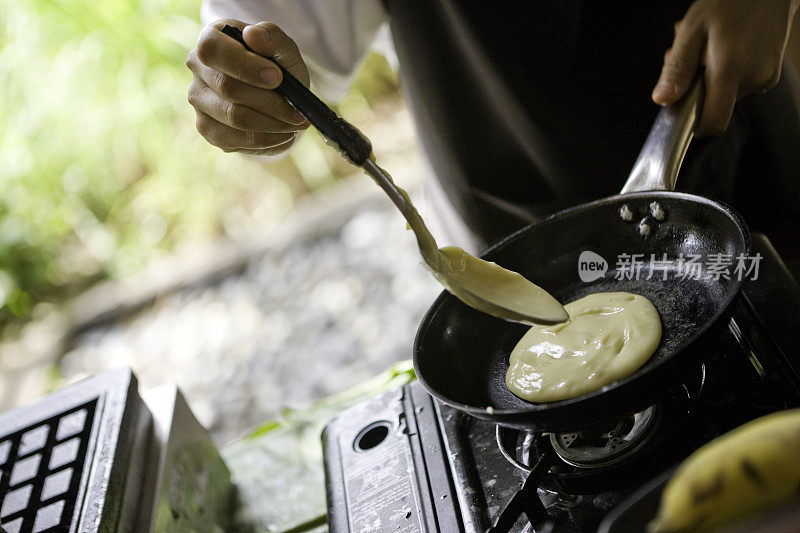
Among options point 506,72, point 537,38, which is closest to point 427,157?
point 506,72

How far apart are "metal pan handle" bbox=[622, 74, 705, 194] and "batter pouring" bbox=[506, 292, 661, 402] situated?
0.71 feet

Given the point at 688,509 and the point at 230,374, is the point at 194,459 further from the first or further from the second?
the point at 230,374

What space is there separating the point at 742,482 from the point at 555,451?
448 millimetres

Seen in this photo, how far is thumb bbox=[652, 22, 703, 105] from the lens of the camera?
1.27 meters

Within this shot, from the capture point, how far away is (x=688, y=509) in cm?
53

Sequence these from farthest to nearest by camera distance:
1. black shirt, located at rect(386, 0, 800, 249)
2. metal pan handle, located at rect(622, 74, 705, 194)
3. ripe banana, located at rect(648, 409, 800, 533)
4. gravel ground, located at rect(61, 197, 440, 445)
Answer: gravel ground, located at rect(61, 197, 440, 445), black shirt, located at rect(386, 0, 800, 249), metal pan handle, located at rect(622, 74, 705, 194), ripe banana, located at rect(648, 409, 800, 533)

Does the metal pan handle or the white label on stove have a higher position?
the metal pan handle

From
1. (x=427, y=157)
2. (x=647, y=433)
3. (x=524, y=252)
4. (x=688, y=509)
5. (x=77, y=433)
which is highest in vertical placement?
A: (x=427, y=157)

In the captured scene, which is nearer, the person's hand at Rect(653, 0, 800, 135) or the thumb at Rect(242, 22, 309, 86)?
the thumb at Rect(242, 22, 309, 86)

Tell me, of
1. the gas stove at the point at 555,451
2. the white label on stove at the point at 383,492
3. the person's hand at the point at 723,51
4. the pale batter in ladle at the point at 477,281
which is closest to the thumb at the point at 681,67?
the person's hand at the point at 723,51

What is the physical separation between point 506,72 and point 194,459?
1094 millimetres

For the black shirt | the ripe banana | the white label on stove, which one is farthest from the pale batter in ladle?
the black shirt

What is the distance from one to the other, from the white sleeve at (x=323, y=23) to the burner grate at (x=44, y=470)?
0.93m

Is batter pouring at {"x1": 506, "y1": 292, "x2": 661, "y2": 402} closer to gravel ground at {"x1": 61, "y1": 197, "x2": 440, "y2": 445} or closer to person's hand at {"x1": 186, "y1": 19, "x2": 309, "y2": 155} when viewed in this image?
person's hand at {"x1": 186, "y1": 19, "x2": 309, "y2": 155}
